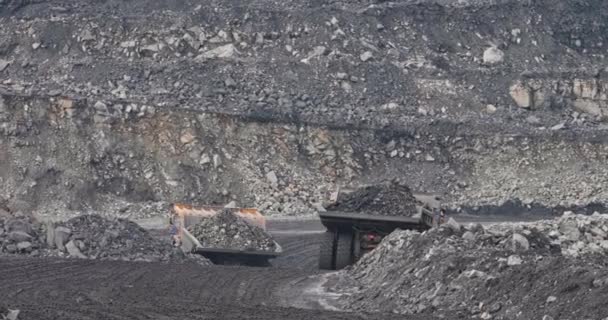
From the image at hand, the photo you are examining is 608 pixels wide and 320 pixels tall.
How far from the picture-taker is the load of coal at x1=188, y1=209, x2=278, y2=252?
92.6ft

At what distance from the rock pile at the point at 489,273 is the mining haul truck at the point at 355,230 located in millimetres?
1112

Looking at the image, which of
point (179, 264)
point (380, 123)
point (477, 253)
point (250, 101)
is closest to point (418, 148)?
point (380, 123)

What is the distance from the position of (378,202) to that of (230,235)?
10.8 feet

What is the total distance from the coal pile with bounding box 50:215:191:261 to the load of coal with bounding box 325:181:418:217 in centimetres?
330

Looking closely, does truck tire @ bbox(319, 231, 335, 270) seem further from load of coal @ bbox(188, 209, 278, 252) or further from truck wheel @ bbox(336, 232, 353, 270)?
load of coal @ bbox(188, 209, 278, 252)

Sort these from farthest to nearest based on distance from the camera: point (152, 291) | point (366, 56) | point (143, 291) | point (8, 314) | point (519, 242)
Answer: point (366, 56), point (519, 242), point (152, 291), point (143, 291), point (8, 314)

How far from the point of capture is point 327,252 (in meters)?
27.8

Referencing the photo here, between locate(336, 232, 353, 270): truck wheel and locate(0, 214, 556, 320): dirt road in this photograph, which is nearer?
locate(0, 214, 556, 320): dirt road

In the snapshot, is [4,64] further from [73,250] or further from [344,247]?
[344,247]

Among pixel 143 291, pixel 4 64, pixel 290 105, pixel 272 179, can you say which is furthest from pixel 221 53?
pixel 143 291

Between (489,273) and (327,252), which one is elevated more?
(489,273)

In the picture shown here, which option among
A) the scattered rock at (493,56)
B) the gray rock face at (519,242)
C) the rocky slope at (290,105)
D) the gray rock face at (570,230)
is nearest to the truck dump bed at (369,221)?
the gray rock face at (570,230)

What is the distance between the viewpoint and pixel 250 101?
43.1 metres

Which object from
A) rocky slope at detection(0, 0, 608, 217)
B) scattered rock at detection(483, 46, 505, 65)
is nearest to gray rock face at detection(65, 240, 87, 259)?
rocky slope at detection(0, 0, 608, 217)
